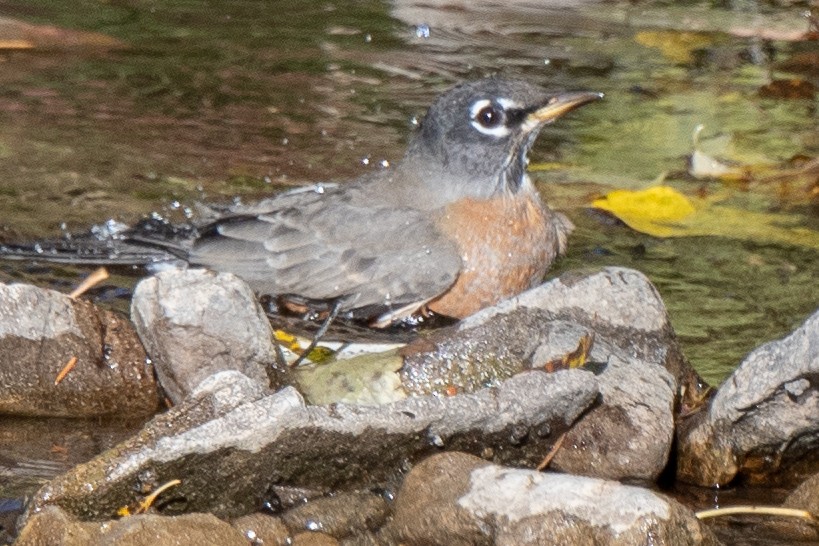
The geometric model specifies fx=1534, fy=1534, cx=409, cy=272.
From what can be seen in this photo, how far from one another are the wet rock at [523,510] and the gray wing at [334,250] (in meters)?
2.33

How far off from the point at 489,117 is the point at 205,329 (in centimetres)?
221

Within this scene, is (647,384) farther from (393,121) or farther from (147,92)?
(147,92)

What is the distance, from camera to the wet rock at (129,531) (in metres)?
3.79

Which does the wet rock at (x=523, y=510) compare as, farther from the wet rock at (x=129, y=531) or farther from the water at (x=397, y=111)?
the water at (x=397, y=111)

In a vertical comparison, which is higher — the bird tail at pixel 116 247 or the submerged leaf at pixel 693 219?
the bird tail at pixel 116 247

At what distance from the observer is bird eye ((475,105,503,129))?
6.74m

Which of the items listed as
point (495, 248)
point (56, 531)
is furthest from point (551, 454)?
point (495, 248)

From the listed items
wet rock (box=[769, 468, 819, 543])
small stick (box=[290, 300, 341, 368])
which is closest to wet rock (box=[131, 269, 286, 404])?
small stick (box=[290, 300, 341, 368])

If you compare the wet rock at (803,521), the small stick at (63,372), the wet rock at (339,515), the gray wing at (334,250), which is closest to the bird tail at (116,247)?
the gray wing at (334,250)

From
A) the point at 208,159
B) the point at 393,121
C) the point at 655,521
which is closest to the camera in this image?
the point at 655,521

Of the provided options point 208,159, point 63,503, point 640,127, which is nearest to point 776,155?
point 640,127

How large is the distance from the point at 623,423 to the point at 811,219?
336 centimetres

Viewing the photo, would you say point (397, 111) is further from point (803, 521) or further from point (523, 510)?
point (523, 510)

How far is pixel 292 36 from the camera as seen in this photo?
10797 millimetres
